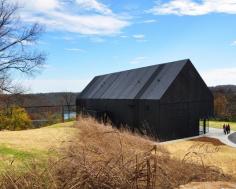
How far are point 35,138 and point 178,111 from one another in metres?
18.1

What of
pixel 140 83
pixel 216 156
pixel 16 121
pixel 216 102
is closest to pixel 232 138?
pixel 140 83

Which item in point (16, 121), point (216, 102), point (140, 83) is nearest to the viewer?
point (140, 83)

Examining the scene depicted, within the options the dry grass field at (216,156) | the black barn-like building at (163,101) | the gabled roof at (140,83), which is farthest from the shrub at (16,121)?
the dry grass field at (216,156)

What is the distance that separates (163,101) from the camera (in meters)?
30.8

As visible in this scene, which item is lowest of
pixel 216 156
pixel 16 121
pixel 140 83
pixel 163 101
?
pixel 16 121

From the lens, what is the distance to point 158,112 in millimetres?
30625

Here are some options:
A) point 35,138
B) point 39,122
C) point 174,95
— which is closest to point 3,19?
point 35,138

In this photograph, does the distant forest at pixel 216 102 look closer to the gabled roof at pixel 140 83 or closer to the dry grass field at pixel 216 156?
the gabled roof at pixel 140 83

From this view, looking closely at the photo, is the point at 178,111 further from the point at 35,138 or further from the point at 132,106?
the point at 35,138

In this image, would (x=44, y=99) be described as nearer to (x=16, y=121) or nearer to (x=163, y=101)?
(x=16, y=121)

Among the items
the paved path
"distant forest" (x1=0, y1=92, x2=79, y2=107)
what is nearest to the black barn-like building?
the paved path

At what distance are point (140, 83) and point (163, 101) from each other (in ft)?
16.9

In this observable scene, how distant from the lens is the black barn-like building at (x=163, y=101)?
31094 millimetres

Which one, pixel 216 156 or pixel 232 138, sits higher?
pixel 216 156
